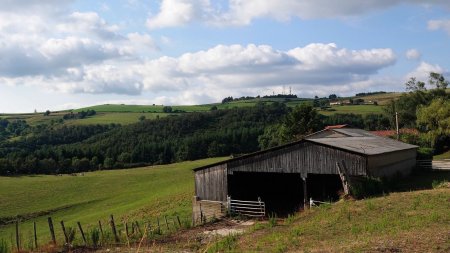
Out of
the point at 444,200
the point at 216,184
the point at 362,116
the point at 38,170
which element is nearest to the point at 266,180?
the point at 216,184

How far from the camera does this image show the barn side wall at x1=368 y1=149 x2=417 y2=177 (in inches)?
1247

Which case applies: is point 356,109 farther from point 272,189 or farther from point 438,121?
point 272,189

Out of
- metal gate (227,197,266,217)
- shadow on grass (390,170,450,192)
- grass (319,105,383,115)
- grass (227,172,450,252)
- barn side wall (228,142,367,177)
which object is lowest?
metal gate (227,197,266,217)

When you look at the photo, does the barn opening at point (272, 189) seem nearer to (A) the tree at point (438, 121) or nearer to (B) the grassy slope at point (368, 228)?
(B) the grassy slope at point (368, 228)

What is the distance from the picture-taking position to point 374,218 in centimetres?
2122

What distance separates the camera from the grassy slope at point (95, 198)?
49219 mm

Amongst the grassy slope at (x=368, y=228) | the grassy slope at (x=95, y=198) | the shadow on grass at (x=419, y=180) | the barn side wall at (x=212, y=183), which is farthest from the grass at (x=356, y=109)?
the grassy slope at (x=368, y=228)

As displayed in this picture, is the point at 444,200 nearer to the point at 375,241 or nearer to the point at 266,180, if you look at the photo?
the point at 375,241

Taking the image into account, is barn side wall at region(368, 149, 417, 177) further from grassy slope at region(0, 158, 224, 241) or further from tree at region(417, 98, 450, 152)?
tree at region(417, 98, 450, 152)

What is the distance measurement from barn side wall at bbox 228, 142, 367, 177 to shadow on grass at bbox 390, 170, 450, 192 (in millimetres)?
3516

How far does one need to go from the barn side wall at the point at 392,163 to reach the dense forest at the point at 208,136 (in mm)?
15119

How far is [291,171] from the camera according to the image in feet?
110

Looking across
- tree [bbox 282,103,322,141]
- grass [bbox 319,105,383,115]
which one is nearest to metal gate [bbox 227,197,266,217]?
tree [bbox 282,103,322,141]

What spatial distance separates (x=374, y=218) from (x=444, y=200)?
5270 mm
